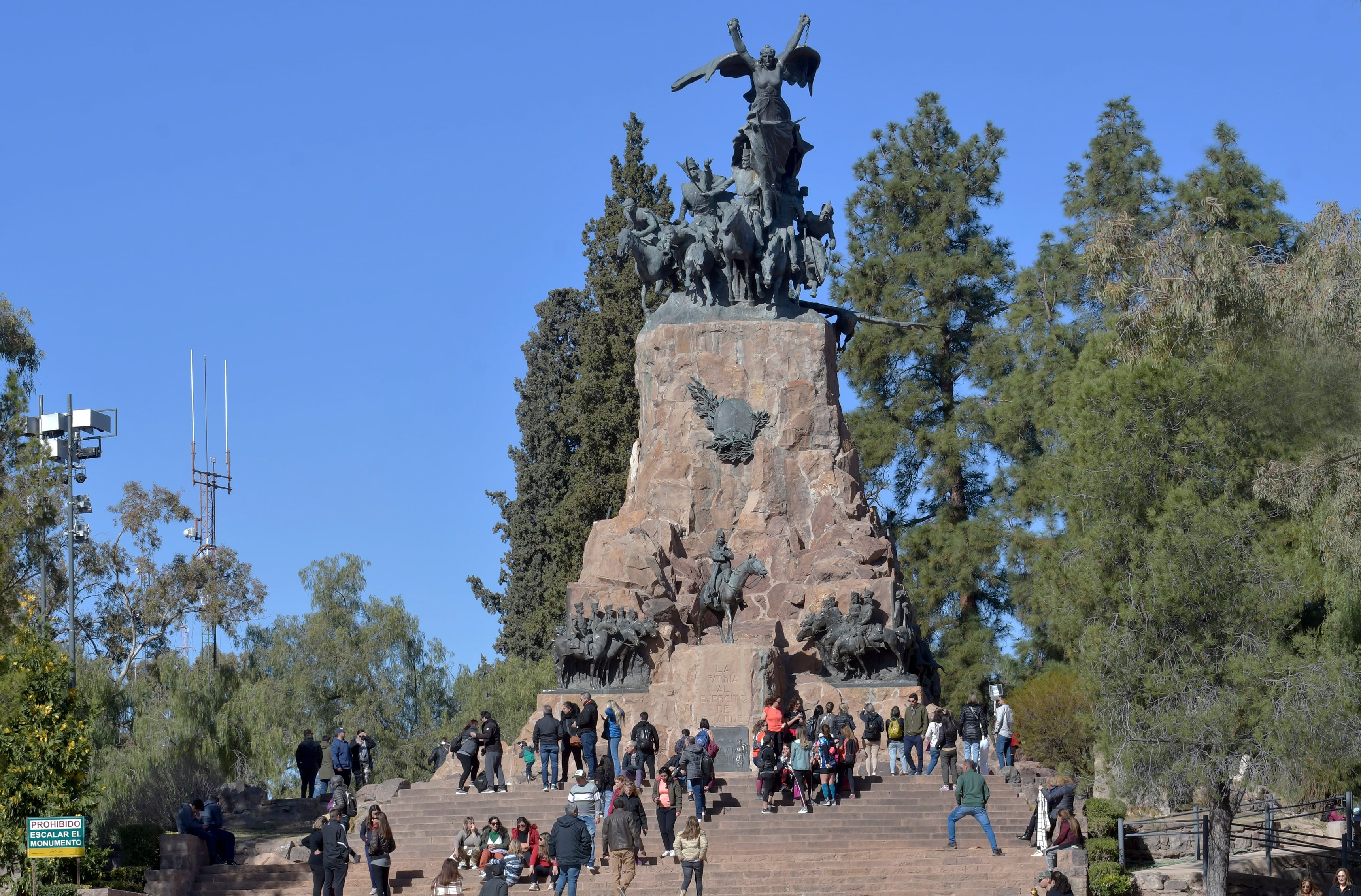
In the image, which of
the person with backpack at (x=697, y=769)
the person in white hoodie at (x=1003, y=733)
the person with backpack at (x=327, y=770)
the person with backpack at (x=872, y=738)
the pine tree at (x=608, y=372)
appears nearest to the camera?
the person with backpack at (x=697, y=769)

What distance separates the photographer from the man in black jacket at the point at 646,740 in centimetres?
2809

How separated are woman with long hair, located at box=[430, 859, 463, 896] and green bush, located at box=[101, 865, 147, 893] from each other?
650 cm

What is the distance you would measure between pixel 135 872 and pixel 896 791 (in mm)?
11412

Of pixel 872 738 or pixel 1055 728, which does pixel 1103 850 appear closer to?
pixel 872 738

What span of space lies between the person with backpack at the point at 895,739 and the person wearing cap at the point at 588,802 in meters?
6.71

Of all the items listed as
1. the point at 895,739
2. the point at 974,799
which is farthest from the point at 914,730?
the point at 974,799

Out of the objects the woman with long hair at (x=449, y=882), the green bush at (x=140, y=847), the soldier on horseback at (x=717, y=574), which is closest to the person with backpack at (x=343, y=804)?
the woman with long hair at (x=449, y=882)

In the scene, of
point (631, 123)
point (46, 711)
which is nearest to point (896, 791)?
point (46, 711)

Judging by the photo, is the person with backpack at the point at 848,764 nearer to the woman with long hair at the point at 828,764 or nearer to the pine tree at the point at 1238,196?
the woman with long hair at the point at 828,764

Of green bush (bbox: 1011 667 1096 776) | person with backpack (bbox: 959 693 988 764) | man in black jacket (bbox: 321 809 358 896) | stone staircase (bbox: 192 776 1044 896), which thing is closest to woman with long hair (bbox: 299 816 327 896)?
man in black jacket (bbox: 321 809 358 896)

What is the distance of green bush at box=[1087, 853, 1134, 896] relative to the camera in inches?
1027

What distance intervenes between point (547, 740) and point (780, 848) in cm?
458

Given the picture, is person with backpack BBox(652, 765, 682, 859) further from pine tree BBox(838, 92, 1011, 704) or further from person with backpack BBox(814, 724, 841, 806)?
pine tree BBox(838, 92, 1011, 704)

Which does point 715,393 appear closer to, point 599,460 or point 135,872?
point 599,460
